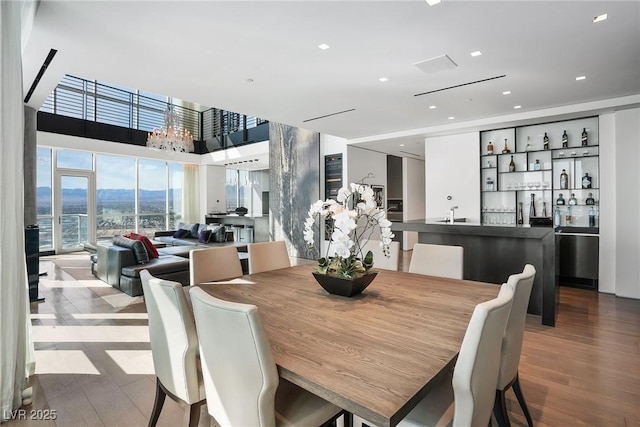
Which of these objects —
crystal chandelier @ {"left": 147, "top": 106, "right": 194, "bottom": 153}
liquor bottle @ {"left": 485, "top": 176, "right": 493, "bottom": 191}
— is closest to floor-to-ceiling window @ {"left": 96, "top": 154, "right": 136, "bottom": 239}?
crystal chandelier @ {"left": 147, "top": 106, "right": 194, "bottom": 153}

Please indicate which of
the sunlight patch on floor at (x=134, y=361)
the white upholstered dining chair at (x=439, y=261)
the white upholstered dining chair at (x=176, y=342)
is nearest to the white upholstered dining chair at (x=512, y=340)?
the white upholstered dining chair at (x=439, y=261)

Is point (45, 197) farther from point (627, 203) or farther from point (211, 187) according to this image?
point (627, 203)

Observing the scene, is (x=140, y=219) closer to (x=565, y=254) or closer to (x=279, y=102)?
(x=279, y=102)

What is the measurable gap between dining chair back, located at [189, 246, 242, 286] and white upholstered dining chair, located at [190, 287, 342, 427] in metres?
1.37

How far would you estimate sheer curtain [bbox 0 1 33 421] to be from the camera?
2014mm

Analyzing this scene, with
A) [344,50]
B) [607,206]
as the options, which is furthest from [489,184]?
[344,50]

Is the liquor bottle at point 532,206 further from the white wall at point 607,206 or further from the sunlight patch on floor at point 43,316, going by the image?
the sunlight patch on floor at point 43,316

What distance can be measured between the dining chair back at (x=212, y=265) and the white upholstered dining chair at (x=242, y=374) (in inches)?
53.9

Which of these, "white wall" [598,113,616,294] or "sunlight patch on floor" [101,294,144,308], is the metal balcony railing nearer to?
"sunlight patch on floor" [101,294,144,308]

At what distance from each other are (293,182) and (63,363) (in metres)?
5.84

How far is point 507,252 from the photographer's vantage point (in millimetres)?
3977

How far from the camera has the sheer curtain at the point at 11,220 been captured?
2014mm

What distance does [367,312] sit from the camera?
1694mm

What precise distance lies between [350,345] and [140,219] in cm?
1082
